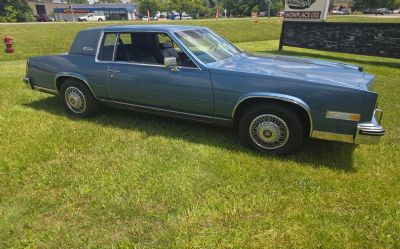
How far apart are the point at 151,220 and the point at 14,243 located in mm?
1166

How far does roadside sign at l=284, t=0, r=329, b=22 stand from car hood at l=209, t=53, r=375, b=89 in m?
9.74

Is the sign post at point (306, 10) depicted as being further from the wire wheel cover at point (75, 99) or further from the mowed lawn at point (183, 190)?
the wire wheel cover at point (75, 99)

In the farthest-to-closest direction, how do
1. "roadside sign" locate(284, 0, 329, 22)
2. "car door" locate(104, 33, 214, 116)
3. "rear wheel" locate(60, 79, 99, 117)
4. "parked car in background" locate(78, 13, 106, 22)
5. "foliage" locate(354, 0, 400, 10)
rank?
"foliage" locate(354, 0, 400, 10) → "parked car in background" locate(78, 13, 106, 22) → "roadside sign" locate(284, 0, 329, 22) → "rear wheel" locate(60, 79, 99, 117) → "car door" locate(104, 33, 214, 116)

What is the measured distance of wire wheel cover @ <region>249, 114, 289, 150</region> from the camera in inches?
154

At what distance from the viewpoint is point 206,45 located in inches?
184

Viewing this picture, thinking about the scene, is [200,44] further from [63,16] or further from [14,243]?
[63,16]

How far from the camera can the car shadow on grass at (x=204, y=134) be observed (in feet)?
13.0

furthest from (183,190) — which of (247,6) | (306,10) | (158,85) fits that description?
(247,6)

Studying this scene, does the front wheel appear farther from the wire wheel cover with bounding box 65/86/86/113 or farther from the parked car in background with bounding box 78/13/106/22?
the parked car in background with bounding box 78/13/106/22

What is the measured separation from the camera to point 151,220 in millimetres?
2941

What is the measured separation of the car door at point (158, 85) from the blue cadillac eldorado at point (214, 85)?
14 millimetres

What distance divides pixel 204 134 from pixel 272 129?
3.90 feet

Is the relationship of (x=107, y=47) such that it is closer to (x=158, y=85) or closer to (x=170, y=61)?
(x=158, y=85)

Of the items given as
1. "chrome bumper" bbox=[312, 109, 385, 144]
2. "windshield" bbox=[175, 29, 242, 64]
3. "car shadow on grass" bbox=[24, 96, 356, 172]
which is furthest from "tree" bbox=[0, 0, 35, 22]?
"chrome bumper" bbox=[312, 109, 385, 144]
